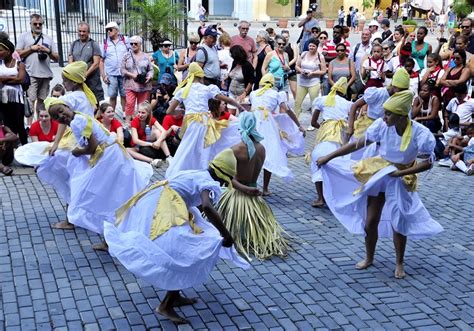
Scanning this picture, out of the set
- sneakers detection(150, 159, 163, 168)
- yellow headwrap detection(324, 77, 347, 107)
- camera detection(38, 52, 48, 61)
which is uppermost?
camera detection(38, 52, 48, 61)

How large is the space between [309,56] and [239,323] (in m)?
8.78

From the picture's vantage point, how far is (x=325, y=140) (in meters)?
8.13

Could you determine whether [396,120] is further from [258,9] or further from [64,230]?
[258,9]

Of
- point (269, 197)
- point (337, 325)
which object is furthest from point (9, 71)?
point (337, 325)

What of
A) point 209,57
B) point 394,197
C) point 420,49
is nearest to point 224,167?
point 394,197

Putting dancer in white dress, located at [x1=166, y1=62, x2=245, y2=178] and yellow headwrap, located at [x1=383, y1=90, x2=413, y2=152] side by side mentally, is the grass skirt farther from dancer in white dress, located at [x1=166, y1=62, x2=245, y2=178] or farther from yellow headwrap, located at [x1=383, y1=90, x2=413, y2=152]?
dancer in white dress, located at [x1=166, y1=62, x2=245, y2=178]

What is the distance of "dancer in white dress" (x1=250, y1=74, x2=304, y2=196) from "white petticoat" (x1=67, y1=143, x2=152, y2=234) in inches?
91.7

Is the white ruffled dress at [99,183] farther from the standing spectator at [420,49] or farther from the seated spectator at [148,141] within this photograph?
the standing spectator at [420,49]

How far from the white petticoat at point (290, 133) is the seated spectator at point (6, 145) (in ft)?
13.0

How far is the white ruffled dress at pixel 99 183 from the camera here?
6.39 m

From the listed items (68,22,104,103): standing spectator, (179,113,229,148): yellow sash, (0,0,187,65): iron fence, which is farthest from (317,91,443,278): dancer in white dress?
(0,0,187,65): iron fence

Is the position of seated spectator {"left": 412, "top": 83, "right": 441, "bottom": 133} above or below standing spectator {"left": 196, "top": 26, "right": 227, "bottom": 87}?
below

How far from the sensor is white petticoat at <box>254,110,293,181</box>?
8438 millimetres

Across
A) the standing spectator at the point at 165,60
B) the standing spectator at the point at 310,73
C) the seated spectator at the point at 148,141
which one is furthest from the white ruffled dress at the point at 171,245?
the standing spectator at the point at 165,60
